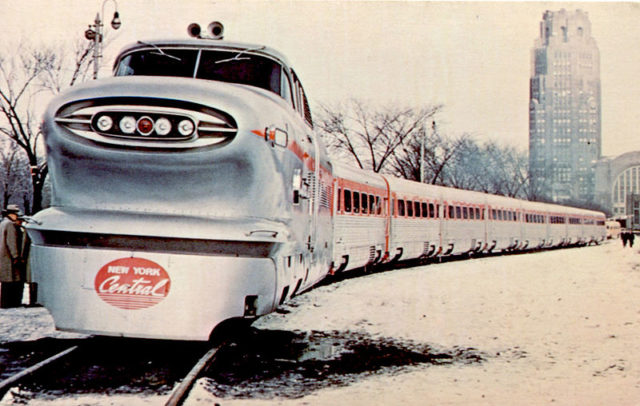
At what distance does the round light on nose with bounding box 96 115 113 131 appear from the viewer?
5168 millimetres

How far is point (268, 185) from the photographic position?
18.1 feet

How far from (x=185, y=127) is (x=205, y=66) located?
1.54 m

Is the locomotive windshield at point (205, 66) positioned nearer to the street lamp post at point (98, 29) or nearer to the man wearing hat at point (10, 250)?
the street lamp post at point (98, 29)

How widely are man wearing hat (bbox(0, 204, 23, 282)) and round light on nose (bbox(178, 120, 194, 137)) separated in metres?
→ 5.50

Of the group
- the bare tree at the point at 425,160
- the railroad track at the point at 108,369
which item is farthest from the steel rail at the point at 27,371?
the bare tree at the point at 425,160

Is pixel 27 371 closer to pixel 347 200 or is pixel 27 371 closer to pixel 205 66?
pixel 205 66

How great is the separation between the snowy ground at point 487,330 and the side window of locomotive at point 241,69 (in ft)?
9.48

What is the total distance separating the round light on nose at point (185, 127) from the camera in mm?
5152

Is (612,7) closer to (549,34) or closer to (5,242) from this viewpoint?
(549,34)

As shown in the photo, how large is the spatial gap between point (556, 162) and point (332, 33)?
635 inches

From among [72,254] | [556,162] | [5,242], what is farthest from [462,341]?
[556,162]

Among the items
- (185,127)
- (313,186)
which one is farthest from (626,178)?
(185,127)

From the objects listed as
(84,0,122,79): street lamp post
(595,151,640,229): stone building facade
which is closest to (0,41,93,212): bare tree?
(84,0,122,79): street lamp post

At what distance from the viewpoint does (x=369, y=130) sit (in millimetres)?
24016
